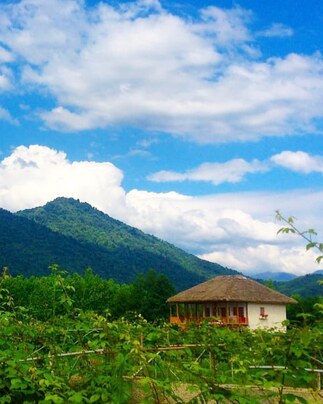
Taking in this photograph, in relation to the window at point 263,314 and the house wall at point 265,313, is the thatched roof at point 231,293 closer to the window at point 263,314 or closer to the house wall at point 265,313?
the house wall at point 265,313

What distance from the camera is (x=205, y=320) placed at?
6.51 m

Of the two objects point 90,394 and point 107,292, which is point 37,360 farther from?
point 107,292

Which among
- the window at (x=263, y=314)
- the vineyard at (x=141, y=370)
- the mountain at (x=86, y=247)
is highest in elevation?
the mountain at (x=86, y=247)

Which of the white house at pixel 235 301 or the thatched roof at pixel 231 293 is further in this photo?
the white house at pixel 235 301

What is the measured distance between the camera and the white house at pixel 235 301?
39062 mm

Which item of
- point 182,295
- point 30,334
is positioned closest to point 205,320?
point 30,334

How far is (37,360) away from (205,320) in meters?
2.75

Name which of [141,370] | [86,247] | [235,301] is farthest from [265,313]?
[86,247]

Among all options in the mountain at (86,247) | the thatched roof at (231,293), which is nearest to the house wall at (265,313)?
the thatched roof at (231,293)

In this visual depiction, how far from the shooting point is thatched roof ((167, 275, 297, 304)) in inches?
1529

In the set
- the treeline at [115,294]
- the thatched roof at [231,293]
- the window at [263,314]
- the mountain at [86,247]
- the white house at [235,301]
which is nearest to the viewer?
the thatched roof at [231,293]

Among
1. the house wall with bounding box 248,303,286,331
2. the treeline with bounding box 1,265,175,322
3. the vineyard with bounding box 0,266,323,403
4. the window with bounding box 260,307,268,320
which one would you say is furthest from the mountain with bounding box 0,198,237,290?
the vineyard with bounding box 0,266,323,403

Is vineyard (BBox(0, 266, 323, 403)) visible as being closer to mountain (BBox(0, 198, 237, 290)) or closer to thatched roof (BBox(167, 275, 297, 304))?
thatched roof (BBox(167, 275, 297, 304))

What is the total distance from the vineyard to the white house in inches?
1335
